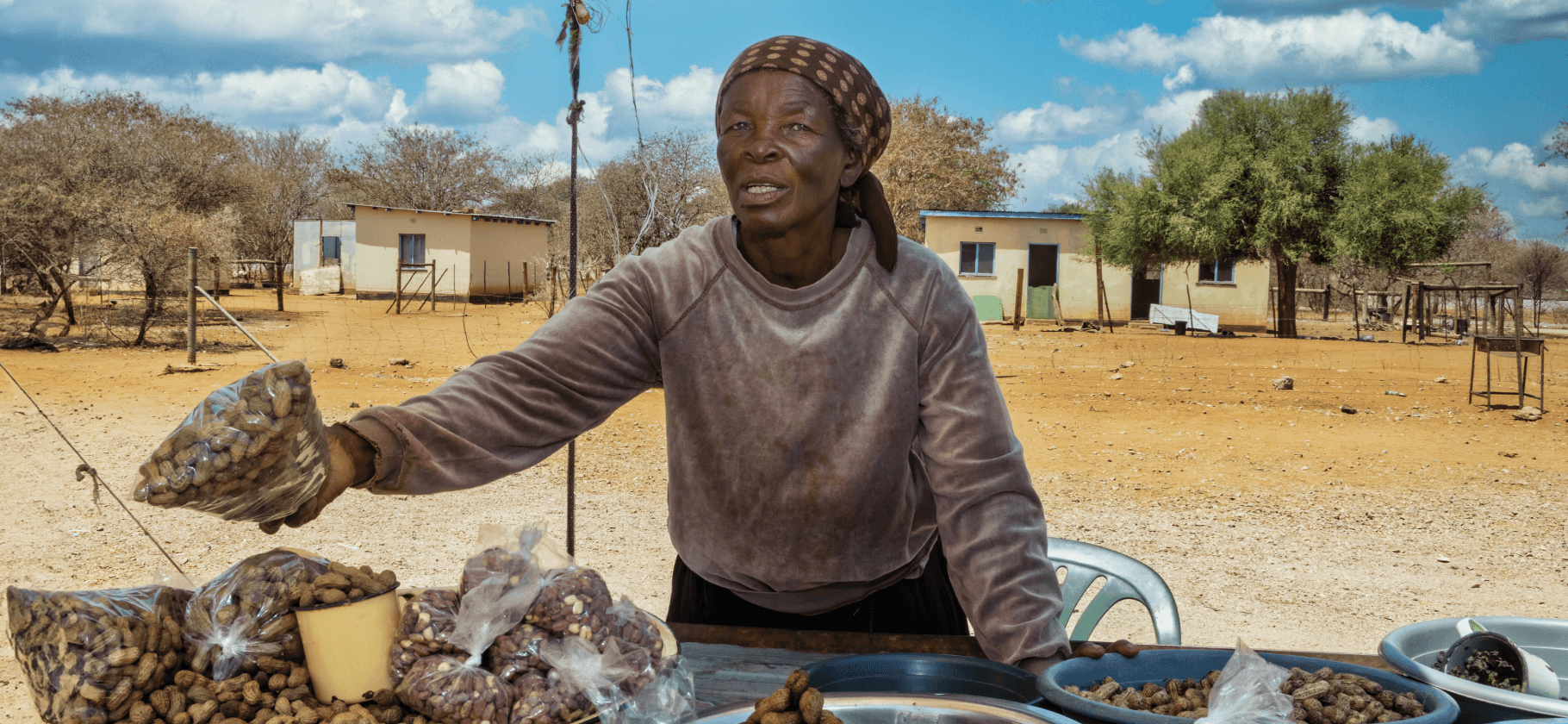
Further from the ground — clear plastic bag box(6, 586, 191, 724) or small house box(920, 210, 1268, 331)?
small house box(920, 210, 1268, 331)

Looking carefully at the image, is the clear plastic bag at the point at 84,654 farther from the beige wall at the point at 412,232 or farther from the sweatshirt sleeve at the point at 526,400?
the beige wall at the point at 412,232

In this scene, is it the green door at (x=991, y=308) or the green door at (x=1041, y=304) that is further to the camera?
the green door at (x=1041, y=304)

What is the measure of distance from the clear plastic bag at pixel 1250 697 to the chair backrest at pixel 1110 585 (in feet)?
3.73

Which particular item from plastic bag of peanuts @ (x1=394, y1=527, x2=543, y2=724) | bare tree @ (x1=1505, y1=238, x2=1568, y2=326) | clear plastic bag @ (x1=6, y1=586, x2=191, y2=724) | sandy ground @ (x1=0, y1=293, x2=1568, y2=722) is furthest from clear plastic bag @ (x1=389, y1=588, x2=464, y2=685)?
bare tree @ (x1=1505, y1=238, x2=1568, y2=326)

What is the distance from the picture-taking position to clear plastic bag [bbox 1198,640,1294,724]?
3.65 ft

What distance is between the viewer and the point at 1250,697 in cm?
114

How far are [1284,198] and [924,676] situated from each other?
23.1 m

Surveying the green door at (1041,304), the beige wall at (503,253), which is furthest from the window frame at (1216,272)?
the beige wall at (503,253)

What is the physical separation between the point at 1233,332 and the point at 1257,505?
17410 millimetres

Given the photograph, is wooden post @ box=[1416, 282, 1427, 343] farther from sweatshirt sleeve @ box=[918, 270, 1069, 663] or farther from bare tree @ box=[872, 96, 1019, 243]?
sweatshirt sleeve @ box=[918, 270, 1069, 663]

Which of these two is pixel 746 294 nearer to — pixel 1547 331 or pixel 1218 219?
pixel 1218 219

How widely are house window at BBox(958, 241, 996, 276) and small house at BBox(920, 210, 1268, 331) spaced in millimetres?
21

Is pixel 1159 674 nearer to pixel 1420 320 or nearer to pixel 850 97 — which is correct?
pixel 850 97

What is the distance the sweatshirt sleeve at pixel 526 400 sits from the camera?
150cm
